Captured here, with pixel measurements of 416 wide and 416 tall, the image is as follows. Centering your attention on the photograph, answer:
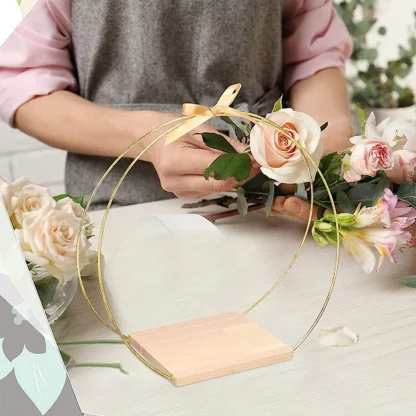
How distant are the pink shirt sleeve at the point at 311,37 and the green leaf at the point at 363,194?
0.33 m

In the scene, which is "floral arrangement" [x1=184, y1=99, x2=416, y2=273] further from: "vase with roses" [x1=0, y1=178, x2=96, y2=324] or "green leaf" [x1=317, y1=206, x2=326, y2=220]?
"vase with roses" [x1=0, y1=178, x2=96, y2=324]

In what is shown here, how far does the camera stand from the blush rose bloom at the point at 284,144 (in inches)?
20.4

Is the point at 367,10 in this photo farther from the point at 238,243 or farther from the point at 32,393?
the point at 32,393

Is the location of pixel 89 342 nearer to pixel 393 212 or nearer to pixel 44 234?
pixel 44 234

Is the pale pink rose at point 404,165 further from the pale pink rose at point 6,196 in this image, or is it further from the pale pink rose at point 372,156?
the pale pink rose at point 6,196

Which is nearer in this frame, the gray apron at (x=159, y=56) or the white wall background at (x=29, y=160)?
the gray apron at (x=159, y=56)

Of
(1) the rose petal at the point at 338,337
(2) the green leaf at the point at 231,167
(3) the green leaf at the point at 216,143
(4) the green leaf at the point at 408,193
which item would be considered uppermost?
(3) the green leaf at the point at 216,143

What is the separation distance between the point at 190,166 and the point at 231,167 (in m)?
0.07

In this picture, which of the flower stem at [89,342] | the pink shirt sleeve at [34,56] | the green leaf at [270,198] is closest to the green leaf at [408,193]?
the green leaf at [270,198]

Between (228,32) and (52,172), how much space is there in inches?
30.3

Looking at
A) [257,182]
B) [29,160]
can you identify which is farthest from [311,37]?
[29,160]

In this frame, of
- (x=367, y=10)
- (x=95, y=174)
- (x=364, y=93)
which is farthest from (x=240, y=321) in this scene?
(x=367, y=10)

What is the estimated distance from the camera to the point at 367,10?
1812mm

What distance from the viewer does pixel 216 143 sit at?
0.58 m
